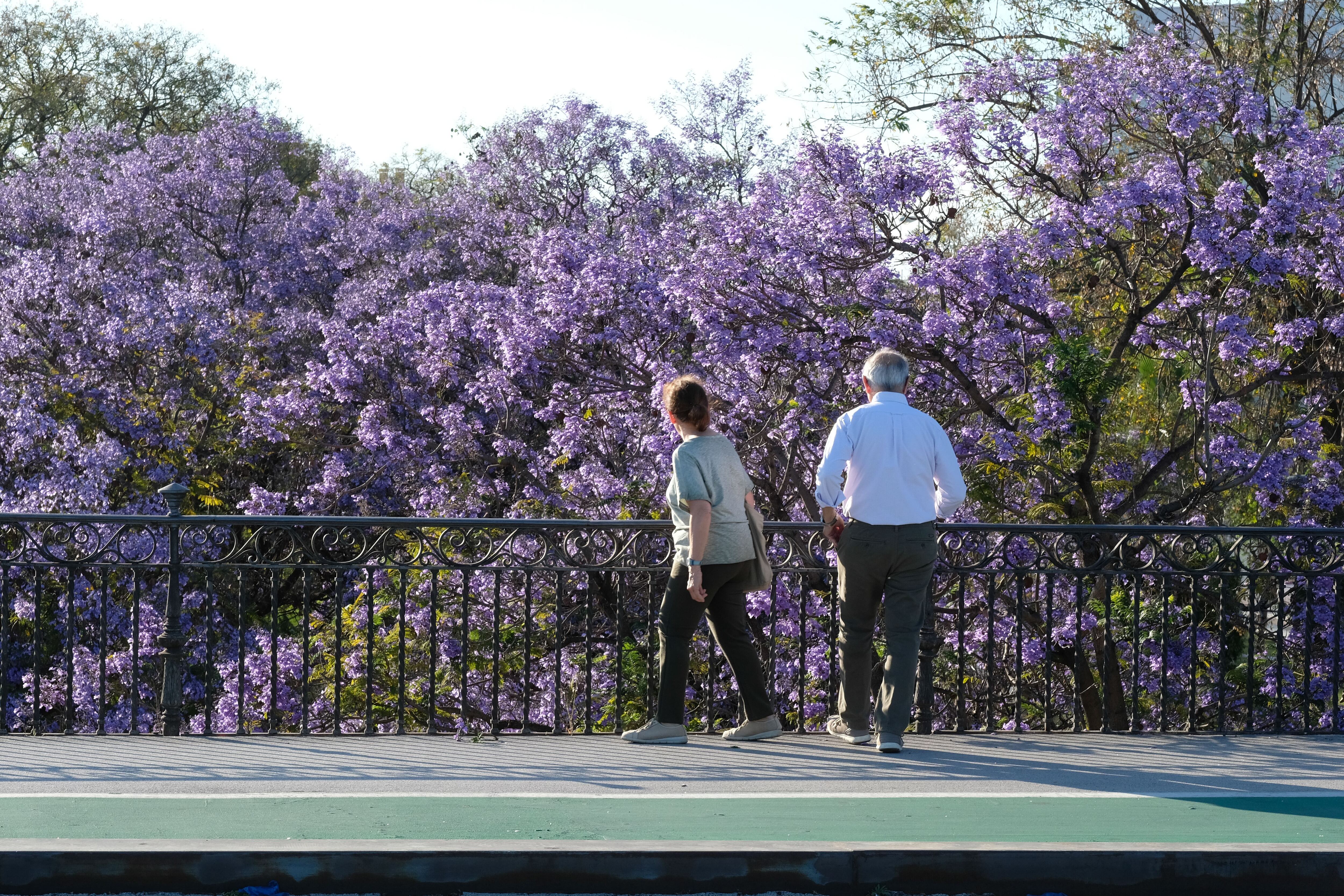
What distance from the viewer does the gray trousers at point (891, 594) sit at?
269 inches

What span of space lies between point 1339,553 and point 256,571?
13231mm

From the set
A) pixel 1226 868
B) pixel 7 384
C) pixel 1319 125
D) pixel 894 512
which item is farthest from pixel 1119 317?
pixel 7 384

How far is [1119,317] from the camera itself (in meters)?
12.4

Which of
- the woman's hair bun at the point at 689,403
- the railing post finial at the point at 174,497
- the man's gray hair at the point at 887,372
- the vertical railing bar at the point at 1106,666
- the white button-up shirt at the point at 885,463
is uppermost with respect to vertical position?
the man's gray hair at the point at 887,372

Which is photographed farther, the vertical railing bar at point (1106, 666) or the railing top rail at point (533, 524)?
the vertical railing bar at point (1106, 666)

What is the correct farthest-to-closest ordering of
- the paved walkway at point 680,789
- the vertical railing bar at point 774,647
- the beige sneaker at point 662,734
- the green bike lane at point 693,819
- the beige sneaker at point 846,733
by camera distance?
the vertical railing bar at point 774,647 < the beige sneaker at point 846,733 < the beige sneaker at point 662,734 < the paved walkway at point 680,789 < the green bike lane at point 693,819

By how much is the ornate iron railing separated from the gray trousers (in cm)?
64

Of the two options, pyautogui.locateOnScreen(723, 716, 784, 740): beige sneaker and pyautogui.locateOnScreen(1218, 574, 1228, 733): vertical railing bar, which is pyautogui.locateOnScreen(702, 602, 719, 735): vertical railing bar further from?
pyautogui.locateOnScreen(1218, 574, 1228, 733): vertical railing bar

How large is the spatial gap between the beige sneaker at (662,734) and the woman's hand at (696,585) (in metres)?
0.75

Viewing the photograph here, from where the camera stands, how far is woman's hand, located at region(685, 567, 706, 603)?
6832mm

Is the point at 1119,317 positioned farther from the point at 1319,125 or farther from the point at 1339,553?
the point at 1339,553

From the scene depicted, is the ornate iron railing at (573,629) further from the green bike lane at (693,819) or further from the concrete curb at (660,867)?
the concrete curb at (660,867)

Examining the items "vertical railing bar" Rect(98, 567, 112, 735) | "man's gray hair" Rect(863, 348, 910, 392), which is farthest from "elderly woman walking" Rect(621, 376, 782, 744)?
"vertical railing bar" Rect(98, 567, 112, 735)

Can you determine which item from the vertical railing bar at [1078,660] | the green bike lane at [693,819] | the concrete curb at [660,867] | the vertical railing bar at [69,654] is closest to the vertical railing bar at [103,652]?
the vertical railing bar at [69,654]
